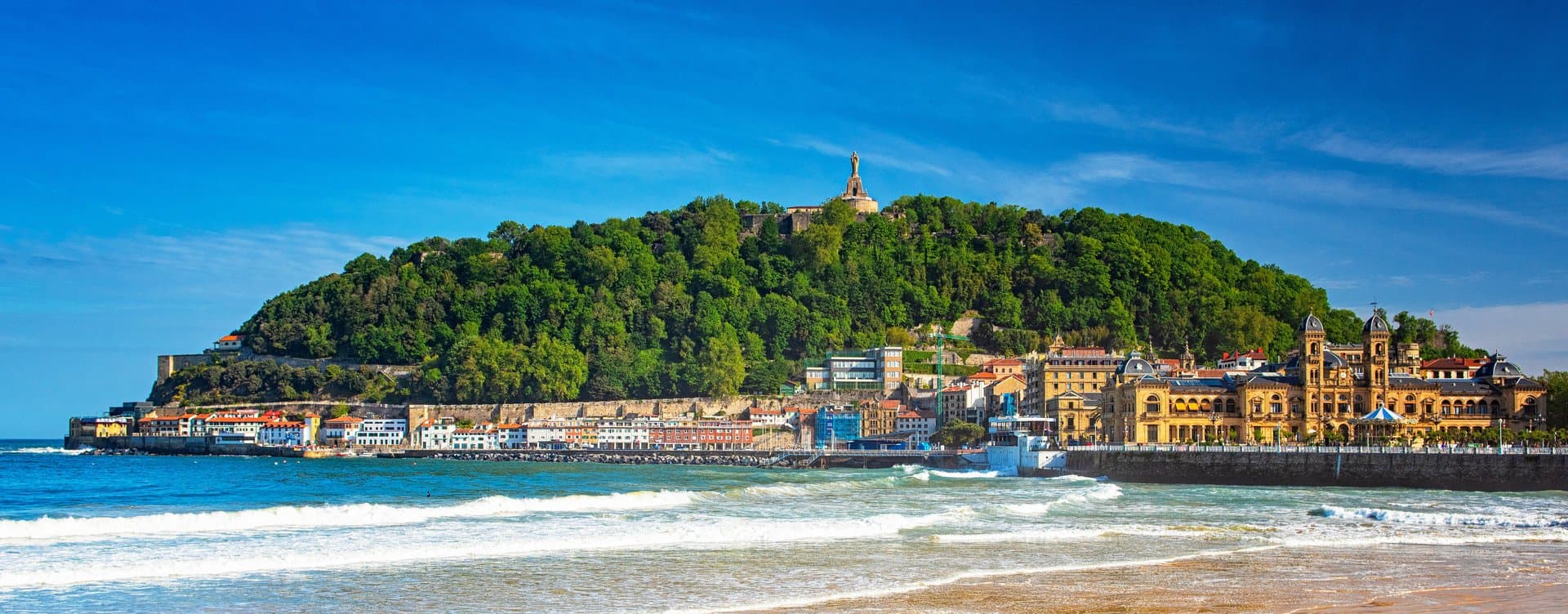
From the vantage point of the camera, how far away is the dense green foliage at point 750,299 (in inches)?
3989

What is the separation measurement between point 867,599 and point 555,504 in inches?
738

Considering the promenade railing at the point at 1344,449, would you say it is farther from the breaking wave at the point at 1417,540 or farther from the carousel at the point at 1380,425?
the breaking wave at the point at 1417,540

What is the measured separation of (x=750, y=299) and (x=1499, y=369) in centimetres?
5694

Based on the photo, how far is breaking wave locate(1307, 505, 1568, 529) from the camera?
29.9 metres

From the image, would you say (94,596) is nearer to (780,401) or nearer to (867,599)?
(867,599)

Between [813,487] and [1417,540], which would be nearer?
[1417,540]

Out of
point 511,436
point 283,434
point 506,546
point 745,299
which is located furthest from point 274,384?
point 506,546

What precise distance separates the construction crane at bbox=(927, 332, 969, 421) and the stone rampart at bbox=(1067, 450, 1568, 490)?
36.0 m

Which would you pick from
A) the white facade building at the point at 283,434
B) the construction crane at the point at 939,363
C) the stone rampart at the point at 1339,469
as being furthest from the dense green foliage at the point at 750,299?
the stone rampart at the point at 1339,469

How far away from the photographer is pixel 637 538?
2684 cm

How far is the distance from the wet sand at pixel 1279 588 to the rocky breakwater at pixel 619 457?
55.8 meters

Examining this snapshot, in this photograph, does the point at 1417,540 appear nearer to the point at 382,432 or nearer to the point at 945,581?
the point at 945,581

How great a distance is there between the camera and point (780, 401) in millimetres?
97188

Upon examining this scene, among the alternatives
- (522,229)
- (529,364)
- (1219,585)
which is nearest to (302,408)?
(529,364)
